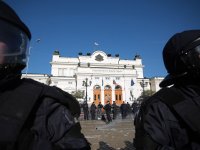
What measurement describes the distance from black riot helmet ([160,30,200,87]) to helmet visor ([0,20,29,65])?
1403 mm

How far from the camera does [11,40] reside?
1.64m

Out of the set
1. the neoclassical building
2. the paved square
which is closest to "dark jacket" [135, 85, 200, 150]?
the paved square

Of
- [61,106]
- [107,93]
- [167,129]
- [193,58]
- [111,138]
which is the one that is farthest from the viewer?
[107,93]

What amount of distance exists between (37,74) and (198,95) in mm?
57497

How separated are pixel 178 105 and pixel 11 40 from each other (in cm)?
143

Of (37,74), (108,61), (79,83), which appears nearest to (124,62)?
(108,61)

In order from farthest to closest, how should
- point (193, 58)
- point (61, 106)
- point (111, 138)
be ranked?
point (111, 138) < point (193, 58) < point (61, 106)

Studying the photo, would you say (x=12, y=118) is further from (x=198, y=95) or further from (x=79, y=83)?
(x=79, y=83)

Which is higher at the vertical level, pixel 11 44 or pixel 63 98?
pixel 11 44

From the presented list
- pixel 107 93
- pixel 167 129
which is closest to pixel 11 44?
pixel 167 129

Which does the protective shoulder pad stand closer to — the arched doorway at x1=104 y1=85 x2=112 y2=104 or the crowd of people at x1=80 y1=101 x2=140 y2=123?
the crowd of people at x1=80 y1=101 x2=140 y2=123

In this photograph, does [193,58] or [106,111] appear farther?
[106,111]

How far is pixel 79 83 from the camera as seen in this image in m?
50.1

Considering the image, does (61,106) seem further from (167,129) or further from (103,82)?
(103,82)
